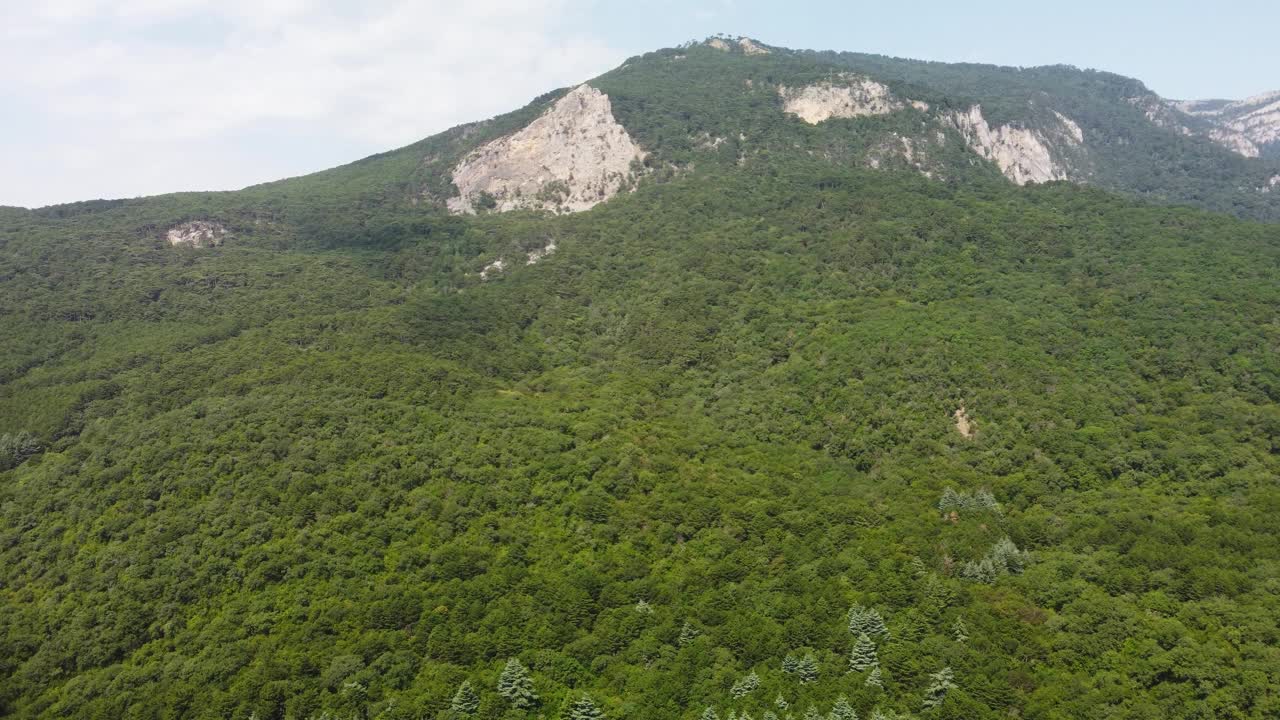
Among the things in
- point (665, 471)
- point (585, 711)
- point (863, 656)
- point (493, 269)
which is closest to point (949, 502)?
point (863, 656)

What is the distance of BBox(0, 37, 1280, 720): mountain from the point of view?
62.0 m

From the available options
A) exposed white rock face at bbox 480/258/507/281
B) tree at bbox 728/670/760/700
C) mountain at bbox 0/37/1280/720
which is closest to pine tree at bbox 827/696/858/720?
mountain at bbox 0/37/1280/720

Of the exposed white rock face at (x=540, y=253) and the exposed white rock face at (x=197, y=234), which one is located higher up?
the exposed white rock face at (x=197, y=234)

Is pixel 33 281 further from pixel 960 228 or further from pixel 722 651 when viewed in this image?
pixel 960 228

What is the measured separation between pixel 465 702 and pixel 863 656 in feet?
110

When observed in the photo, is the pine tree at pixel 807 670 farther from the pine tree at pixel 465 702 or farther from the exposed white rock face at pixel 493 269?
the exposed white rock face at pixel 493 269

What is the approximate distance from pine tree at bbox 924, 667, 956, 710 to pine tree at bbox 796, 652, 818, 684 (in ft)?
28.5

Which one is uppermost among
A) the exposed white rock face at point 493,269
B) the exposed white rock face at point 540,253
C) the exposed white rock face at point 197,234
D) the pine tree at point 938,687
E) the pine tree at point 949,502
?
the exposed white rock face at point 197,234

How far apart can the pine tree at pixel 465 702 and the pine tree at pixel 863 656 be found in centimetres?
3152

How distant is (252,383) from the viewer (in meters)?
102

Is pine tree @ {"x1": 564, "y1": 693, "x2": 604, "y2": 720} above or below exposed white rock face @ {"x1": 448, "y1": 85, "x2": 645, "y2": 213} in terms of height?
below

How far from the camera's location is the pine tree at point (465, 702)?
5972 centimetres

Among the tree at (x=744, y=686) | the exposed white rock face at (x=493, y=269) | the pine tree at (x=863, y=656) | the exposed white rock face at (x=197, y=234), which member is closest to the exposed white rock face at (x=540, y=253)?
the exposed white rock face at (x=493, y=269)

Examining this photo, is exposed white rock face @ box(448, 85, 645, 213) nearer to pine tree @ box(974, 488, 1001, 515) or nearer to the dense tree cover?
the dense tree cover
